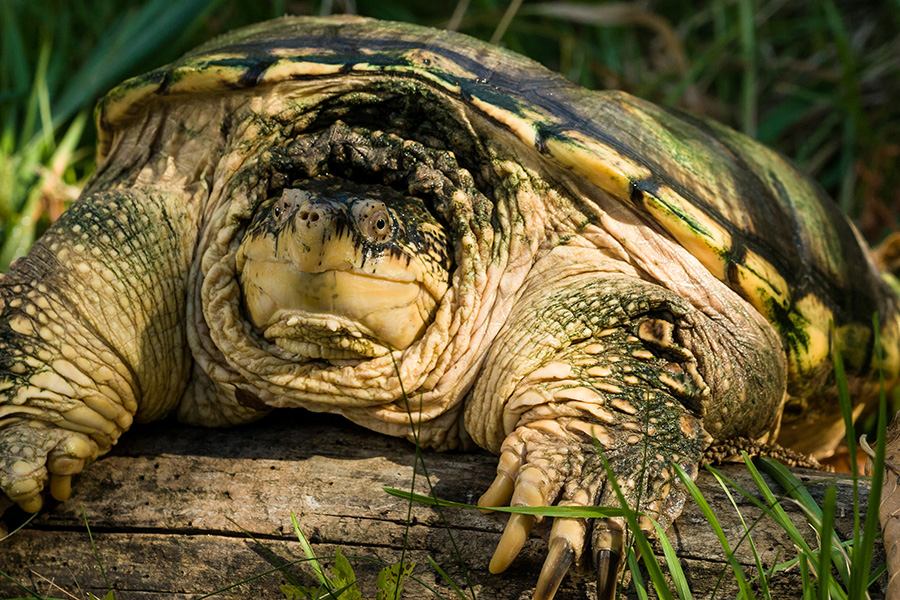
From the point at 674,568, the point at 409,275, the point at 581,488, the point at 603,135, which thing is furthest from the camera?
the point at 603,135

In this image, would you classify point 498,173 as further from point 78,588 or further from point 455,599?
point 78,588

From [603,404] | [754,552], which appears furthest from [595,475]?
[754,552]

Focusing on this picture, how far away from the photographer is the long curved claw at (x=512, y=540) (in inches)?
57.1

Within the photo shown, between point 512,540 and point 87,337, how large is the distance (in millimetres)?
1107

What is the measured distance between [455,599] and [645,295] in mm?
804

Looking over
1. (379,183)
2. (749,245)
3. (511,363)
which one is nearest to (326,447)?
(511,363)

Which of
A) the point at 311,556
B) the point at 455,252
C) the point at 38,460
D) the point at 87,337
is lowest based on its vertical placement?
the point at 311,556

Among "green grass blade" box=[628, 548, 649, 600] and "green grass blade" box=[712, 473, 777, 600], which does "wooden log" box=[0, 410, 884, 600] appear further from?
"green grass blade" box=[628, 548, 649, 600]

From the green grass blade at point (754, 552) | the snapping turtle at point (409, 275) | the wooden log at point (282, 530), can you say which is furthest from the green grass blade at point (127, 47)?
the green grass blade at point (754, 552)

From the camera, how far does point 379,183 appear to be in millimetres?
2014

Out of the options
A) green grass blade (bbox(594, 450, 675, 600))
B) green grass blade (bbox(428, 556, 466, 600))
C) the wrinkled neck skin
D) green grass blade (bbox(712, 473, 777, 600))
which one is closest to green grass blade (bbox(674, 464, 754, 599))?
green grass blade (bbox(712, 473, 777, 600))

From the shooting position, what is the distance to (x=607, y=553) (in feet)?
4.60

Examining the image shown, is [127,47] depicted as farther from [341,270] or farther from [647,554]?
[647,554]

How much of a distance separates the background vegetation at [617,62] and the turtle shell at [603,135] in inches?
48.2
